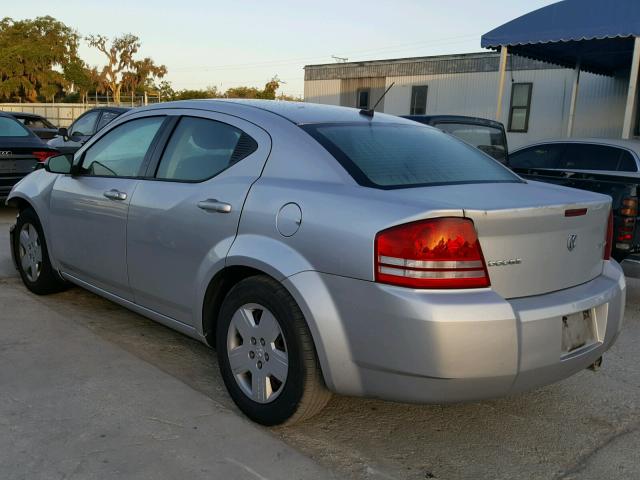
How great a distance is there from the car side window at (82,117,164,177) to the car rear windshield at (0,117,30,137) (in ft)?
19.3

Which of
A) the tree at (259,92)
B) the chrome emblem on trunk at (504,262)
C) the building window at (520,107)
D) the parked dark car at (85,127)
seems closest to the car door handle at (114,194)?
the chrome emblem on trunk at (504,262)

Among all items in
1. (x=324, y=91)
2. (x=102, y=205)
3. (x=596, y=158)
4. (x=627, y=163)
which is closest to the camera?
(x=102, y=205)

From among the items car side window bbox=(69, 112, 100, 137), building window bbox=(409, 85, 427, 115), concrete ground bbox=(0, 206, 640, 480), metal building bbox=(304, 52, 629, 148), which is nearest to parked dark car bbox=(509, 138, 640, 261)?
concrete ground bbox=(0, 206, 640, 480)

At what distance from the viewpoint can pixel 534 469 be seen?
2.81 meters

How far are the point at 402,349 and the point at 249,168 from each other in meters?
1.25

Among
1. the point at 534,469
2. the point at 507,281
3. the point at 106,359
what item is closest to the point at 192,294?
the point at 106,359

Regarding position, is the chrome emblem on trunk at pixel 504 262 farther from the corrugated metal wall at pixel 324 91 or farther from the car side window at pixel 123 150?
the corrugated metal wall at pixel 324 91

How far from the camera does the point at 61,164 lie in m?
4.52

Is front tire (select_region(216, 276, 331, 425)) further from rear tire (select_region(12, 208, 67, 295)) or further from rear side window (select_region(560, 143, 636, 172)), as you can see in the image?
rear side window (select_region(560, 143, 636, 172))

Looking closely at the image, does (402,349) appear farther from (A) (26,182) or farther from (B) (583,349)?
(A) (26,182)

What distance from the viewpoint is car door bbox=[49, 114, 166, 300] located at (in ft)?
12.7

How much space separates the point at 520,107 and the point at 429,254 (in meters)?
17.8

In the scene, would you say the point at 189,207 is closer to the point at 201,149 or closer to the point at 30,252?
the point at 201,149

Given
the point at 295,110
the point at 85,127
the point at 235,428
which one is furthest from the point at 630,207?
the point at 85,127
